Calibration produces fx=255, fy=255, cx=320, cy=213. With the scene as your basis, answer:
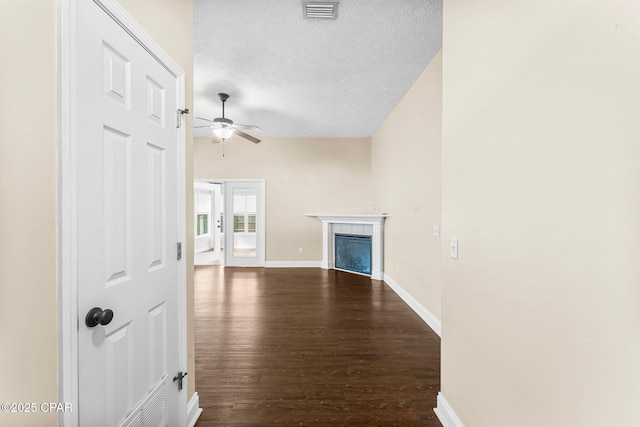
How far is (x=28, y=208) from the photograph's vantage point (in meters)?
0.73

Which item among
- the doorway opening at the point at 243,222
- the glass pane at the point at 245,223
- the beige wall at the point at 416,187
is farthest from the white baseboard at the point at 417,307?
the glass pane at the point at 245,223

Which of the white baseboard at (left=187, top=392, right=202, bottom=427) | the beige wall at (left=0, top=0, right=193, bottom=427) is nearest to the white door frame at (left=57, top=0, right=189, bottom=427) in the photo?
the beige wall at (left=0, top=0, right=193, bottom=427)

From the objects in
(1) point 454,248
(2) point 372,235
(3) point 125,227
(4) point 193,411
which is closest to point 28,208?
(3) point 125,227

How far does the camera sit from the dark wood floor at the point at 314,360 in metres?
1.64

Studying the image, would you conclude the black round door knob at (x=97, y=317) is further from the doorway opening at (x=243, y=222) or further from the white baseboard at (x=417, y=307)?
the doorway opening at (x=243, y=222)

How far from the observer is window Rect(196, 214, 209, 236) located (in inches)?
262

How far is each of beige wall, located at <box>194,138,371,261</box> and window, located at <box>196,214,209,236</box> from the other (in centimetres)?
159

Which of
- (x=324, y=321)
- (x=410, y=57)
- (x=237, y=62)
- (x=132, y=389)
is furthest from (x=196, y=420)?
(x=410, y=57)

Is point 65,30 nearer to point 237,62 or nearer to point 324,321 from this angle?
point 237,62

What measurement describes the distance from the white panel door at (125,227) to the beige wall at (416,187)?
7.92 ft

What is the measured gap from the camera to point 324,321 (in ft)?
9.53

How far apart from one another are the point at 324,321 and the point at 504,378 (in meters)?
2.06

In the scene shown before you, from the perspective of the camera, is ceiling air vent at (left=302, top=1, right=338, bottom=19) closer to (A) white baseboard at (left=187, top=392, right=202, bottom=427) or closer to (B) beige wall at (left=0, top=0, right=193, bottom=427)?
(B) beige wall at (left=0, top=0, right=193, bottom=427)

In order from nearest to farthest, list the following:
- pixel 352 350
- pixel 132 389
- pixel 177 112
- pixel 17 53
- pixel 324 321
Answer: pixel 17 53 → pixel 132 389 → pixel 177 112 → pixel 352 350 → pixel 324 321
